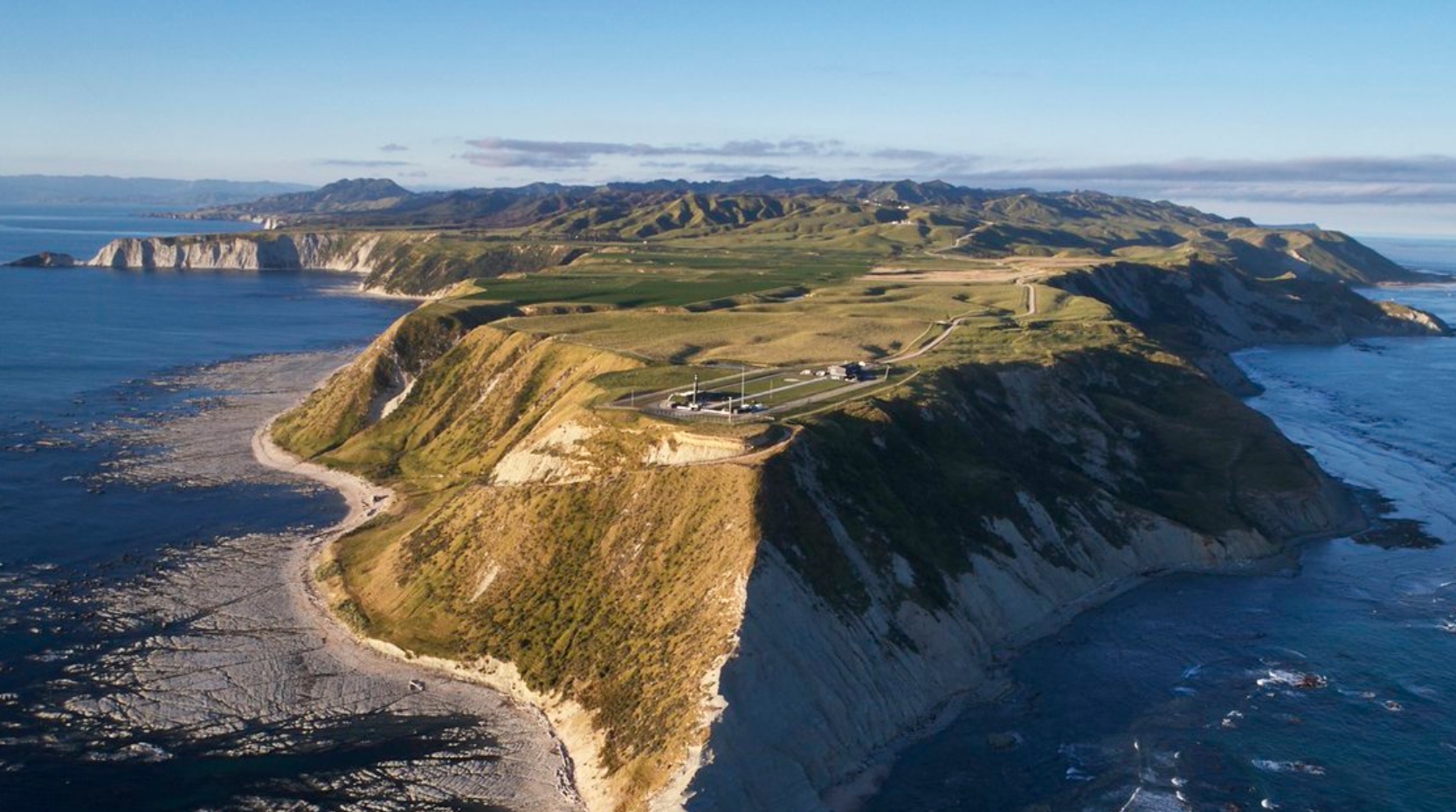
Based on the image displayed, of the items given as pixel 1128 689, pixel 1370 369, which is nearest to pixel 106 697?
pixel 1128 689

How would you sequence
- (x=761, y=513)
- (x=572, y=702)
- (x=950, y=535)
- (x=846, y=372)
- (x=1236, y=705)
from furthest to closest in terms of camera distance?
(x=846, y=372) < (x=950, y=535) < (x=761, y=513) < (x=1236, y=705) < (x=572, y=702)

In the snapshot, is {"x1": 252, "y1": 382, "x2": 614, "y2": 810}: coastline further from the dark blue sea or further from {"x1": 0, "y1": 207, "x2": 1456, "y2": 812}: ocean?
the dark blue sea

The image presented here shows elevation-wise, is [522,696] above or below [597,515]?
below

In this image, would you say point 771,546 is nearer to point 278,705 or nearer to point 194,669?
point 278,705

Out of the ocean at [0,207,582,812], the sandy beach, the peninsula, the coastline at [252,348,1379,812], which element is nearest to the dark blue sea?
the coastline at [252,348,1379,812]

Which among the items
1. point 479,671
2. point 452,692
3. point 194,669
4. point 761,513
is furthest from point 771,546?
point 194,669

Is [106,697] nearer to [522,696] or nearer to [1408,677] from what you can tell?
[522,696]
